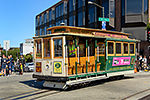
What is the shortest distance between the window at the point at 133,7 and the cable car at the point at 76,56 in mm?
17631

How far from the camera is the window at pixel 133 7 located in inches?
1088

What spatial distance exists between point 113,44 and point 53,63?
173 inches

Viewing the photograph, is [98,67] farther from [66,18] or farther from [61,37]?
[66,18]

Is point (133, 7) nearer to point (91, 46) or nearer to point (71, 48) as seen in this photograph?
point (91, 46)

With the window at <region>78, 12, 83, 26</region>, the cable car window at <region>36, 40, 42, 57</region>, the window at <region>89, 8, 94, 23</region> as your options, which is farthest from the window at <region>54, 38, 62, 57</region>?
the window at <region>78, 12, 83, 26</region>

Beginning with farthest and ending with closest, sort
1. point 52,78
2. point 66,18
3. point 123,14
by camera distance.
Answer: point 66,18
point 123,14
point 52,78

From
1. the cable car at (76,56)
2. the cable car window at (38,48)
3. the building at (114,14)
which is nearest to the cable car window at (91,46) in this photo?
the cable car at (76,56)

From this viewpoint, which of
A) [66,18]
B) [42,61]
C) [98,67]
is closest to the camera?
[42,61]

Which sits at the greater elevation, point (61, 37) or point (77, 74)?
point (61, 37)

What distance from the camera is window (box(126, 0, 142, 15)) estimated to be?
27623 mm

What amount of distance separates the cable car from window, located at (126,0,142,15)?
17.6 meters

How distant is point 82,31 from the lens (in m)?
10.2

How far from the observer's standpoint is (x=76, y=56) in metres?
9.61

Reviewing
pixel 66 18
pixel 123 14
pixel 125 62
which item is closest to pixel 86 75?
pixel 125 62
